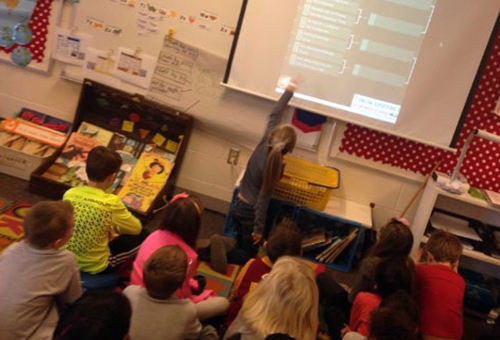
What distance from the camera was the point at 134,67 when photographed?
12.4ft

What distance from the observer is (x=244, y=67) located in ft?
11.9

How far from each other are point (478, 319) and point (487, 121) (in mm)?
1379

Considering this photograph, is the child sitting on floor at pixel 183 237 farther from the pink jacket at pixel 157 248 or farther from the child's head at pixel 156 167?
the child's head at pixel 156 167

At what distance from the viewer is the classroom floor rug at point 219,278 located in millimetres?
2980

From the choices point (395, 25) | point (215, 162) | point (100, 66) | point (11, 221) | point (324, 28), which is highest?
point (395, 25)

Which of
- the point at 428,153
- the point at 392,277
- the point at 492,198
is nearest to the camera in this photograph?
the point at 392,277

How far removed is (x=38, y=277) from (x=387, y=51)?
2663 mm

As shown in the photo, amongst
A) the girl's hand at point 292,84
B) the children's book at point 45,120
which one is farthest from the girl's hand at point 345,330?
the children's book at point 45,120

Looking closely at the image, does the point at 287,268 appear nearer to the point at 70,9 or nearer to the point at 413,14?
the point at 413,14

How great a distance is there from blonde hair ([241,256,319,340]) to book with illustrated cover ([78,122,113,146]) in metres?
2.30

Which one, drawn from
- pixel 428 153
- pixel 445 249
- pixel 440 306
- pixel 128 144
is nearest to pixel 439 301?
pixel 440 306

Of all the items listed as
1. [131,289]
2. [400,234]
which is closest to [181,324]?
[131,289]

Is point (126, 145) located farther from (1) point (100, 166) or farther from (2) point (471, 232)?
(2) point (471, 232)

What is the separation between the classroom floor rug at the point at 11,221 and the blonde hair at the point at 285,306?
5.52ft
